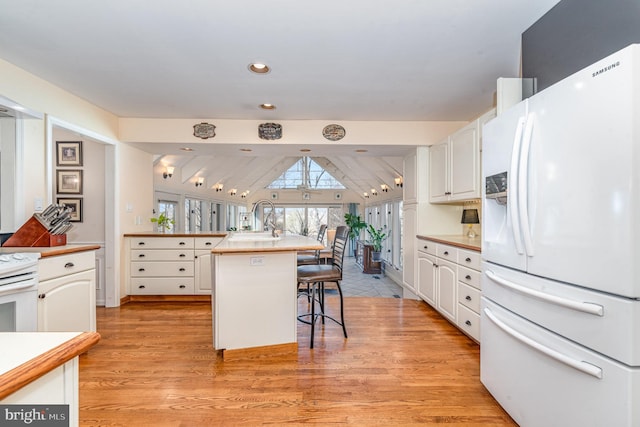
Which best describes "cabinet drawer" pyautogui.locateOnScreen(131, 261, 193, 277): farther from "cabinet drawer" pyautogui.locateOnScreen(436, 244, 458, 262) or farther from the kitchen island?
"cabinet drawer" pyautogui.locateOnScreen(436, 244, 458, 262)

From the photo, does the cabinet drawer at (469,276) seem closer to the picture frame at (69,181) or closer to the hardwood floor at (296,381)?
the hardwood floor at (296,381)

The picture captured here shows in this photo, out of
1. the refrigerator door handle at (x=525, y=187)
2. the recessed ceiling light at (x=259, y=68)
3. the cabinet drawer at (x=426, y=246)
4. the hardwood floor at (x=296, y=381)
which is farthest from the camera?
the cabinet drawer at (x=426, y=246)

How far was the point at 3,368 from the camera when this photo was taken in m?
0.61

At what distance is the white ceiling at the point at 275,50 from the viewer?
1768mm

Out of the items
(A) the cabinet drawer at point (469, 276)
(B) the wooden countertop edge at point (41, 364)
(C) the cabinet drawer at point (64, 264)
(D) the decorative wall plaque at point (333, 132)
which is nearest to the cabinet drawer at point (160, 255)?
(C) the cabinet drawer at point (64, 264)

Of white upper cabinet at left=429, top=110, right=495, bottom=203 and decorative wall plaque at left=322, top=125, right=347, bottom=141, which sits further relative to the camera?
decorative wall plaque at left=322, top=125, right=347, bottom=141

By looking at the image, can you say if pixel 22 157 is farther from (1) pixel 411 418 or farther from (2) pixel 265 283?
(1) pixel 411 418

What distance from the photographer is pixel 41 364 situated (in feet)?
2.08

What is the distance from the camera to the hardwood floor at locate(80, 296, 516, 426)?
5.55 ft

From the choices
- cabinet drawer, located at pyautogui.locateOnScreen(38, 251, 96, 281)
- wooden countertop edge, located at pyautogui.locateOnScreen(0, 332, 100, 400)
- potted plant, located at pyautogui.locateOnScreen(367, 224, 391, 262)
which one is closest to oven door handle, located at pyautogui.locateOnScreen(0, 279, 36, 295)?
cabinet drawer, located at pyautogui.locateOnScreen(38, 251, 96, 281)

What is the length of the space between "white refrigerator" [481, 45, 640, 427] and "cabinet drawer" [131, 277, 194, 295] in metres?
3.42

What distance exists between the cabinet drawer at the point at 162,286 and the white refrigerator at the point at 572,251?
3.42 m

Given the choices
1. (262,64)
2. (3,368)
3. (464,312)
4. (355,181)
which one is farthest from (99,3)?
(355,181)

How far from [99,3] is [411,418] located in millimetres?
2799
